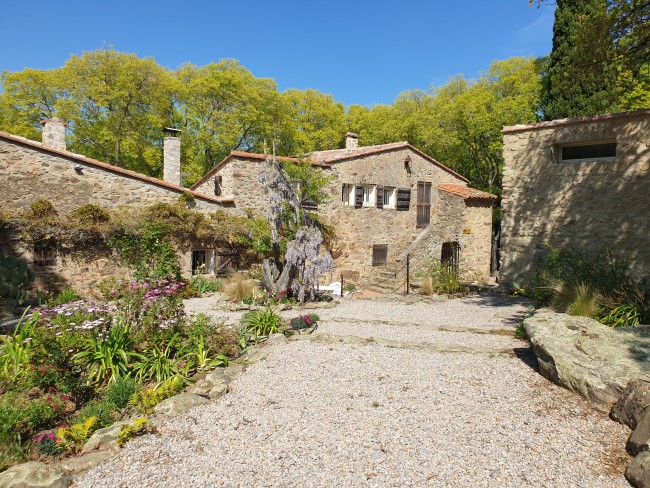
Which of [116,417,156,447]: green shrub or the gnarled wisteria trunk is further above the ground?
the gnarled wisteria trunk

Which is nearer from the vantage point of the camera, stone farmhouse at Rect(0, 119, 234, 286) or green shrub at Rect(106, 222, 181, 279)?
stone farmhouse at Rect(0, 119, 234, 286)

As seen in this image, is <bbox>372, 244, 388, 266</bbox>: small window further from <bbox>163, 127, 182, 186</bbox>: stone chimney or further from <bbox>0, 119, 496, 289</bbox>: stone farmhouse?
<bbox>163, 127, 182, 186</bbox>: stone chimney

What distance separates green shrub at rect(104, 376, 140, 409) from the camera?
4.42m

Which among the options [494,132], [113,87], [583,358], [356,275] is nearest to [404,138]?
[494,132]

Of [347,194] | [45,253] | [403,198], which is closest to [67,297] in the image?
[45,253]

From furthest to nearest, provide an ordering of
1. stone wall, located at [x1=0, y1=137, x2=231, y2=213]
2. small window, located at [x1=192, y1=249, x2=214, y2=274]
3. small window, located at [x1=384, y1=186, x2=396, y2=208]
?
small window, located at [x1=384, y1=186, x2=396, y2=208]
small window, located at [x1=192, y1=249, x2=214, y2=274]
stone wall, located at [x1=0, y1=137, x2=231, y2=213]

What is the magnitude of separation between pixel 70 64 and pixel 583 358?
950 inches

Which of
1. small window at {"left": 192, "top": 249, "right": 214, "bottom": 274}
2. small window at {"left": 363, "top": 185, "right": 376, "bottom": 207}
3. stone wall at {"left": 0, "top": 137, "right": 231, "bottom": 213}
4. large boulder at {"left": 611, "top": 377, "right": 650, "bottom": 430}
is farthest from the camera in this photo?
small window at {"left": 363, "top": 185, "right": 376, "bottom": 207}

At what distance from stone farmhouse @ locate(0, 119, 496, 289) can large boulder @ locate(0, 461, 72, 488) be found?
29.6 ft

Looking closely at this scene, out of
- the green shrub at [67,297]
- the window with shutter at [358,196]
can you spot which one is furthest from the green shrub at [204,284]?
the window with shutter at [358,196]

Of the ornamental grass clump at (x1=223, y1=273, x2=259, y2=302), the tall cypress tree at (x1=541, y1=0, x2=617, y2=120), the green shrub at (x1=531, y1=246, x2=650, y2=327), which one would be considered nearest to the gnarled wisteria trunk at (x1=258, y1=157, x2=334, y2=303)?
the ornamental grass clump at (x1=223, y1=273, x2=259, y2=302)

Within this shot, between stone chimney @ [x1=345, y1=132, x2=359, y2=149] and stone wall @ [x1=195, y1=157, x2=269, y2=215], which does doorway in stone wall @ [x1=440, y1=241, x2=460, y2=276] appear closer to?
stone chimney @ [x1=345, y1=132, x2=359, y2=149]

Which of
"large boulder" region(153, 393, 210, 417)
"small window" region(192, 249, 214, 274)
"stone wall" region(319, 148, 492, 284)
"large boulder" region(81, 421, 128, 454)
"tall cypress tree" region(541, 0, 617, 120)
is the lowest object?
"large boulder" region(81, 421, 128, 454)

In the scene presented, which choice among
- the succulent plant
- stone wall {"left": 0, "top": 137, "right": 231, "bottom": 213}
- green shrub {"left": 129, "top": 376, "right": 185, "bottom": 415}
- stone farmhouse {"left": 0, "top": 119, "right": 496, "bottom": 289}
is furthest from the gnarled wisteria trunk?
the succulent plant
